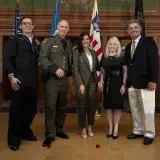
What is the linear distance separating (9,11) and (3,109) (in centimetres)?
193

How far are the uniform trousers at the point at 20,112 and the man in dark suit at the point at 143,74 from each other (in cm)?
131

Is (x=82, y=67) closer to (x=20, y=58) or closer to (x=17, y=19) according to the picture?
(x=20, y=58)

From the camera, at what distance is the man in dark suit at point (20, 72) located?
3.78 meters

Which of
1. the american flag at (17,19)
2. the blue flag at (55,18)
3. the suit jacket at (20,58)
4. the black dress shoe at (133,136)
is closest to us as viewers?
the suit jacket at (20,58)

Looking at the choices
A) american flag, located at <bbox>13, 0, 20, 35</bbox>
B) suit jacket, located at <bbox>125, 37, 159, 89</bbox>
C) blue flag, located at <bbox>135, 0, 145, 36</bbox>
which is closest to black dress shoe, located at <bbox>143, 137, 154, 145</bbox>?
suit jacket, located at <bbox>125, 37, 159, 89</bbox>

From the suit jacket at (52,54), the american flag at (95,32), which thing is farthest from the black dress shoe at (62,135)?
the american flag at (95,32)

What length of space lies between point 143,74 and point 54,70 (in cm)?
115

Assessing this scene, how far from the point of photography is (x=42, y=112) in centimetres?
616

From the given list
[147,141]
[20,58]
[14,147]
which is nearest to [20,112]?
[14,147]

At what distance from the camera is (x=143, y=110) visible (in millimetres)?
4129

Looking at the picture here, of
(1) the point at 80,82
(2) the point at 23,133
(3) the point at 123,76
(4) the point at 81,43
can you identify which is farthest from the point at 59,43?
(2) the point at 23,133

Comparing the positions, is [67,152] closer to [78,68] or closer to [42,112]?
[78,68]

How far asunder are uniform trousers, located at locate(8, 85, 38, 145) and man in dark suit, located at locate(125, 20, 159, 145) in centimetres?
131

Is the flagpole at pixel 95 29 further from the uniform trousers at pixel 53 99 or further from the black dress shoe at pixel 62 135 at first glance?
the black dress shoe at pixel 62 135
